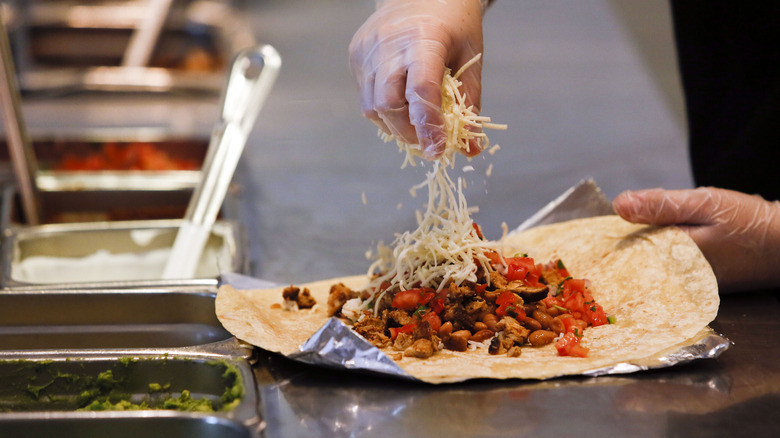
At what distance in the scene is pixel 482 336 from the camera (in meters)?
2.21

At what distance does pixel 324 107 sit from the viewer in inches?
245

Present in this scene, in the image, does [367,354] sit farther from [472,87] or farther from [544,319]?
[472,87]

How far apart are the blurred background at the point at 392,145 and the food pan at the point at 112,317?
472mm

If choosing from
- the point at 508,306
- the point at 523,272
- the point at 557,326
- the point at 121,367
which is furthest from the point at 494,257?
the point at 121,367

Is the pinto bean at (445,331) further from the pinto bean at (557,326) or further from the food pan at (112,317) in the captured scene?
the food pan at (112,317)

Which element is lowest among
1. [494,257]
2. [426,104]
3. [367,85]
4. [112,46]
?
[494,257]

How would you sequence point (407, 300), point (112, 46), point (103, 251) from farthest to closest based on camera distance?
point (112, 46) < point (103, 251) < point (407, 300)

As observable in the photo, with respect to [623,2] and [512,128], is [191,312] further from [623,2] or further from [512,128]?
[623,2]

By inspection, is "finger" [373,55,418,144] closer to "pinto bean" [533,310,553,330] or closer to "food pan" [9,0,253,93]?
"pinto bean" [533,310,553,330]

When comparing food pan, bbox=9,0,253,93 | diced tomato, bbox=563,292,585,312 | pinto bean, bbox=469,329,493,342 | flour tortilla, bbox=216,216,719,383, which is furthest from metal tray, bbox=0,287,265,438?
food pan, bbox=9,0,253,93

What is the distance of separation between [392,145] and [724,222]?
110 inches

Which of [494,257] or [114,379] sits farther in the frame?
[494,257]

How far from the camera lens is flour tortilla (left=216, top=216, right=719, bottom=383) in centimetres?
200

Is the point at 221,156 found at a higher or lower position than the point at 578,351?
higher
